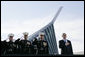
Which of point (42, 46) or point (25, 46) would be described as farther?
point (42, 46)

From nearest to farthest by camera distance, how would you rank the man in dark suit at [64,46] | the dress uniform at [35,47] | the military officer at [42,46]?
the dress uniform at [35,47] < the military officer at [42,46] < the man in dark suit at [64,46]

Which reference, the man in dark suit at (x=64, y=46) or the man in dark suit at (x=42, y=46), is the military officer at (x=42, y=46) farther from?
the man in dark suit at (x=64, y=46)

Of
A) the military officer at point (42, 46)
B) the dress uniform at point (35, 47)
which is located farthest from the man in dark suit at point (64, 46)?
the dress uniform at point (35, 47)

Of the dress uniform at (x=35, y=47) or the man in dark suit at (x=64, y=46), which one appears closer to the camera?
the dress uniform at (x=35, y=47)

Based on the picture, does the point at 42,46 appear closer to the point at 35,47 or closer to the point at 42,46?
the point at 42,46

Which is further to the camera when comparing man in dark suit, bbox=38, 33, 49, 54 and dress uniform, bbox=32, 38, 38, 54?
man in dark suit, bbox=38, 33, 49, 54

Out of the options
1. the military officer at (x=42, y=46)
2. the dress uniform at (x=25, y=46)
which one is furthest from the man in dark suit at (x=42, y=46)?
the dress uniform at (x=25, y=46)

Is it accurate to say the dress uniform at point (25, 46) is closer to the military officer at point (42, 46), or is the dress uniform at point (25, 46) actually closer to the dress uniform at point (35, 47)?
the dress uniform at point (35, 47)

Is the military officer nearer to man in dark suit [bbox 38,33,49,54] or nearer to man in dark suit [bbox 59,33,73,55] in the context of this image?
man in dark suit [bbox 38,33,49,54]

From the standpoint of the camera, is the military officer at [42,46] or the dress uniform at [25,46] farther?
the military officer at [42,46]

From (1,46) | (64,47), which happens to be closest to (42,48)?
(64,47)

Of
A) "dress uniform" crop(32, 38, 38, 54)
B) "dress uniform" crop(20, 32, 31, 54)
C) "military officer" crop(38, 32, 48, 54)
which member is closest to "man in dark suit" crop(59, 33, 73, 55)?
"military officer" crop(38, 32, 48, 54)

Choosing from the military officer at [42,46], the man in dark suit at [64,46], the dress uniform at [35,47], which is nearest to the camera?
the dress uniform at [35,47]

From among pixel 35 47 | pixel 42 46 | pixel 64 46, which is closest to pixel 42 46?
pixel 42 46
